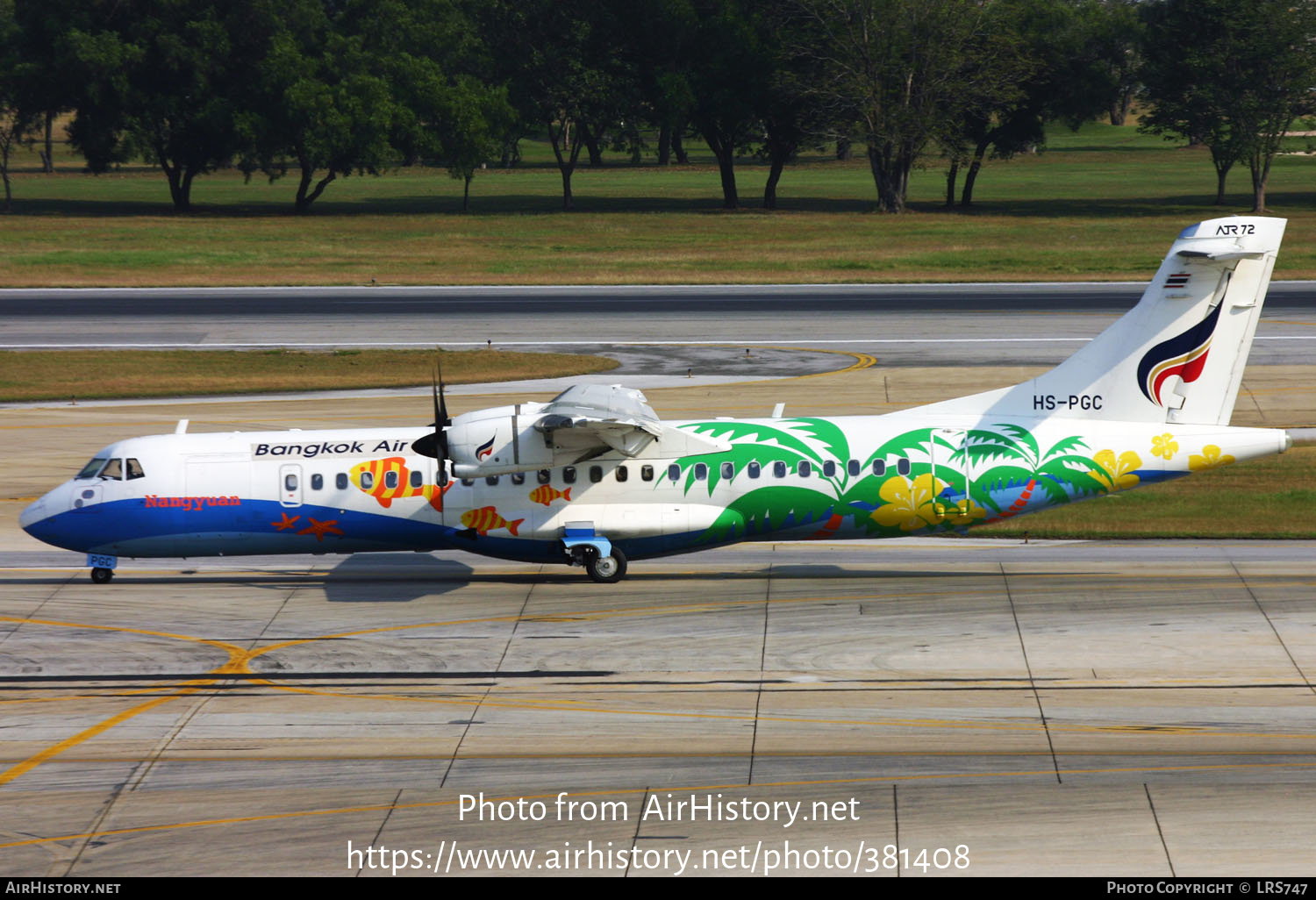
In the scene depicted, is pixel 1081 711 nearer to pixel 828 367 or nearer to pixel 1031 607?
pixel 1031 607

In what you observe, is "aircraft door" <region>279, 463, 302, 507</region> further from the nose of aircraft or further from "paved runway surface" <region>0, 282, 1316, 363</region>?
"paved runway surface" <region>0, 282, 1316, 363</region>

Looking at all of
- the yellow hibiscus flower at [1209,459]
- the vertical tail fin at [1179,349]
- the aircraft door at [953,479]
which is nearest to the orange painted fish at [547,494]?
the aircraft door at [953,479]

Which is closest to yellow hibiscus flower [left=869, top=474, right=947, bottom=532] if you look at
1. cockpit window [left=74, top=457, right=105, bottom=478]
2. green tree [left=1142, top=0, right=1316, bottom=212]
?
cockpit window [left=74, top=457, right=105, bottom=478]

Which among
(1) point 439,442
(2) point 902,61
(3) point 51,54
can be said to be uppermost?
(3) point 51,54

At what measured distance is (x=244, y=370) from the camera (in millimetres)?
49844

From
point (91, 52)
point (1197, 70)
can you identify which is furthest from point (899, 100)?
point (91, 52)

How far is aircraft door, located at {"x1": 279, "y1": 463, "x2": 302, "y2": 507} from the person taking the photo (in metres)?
26.5

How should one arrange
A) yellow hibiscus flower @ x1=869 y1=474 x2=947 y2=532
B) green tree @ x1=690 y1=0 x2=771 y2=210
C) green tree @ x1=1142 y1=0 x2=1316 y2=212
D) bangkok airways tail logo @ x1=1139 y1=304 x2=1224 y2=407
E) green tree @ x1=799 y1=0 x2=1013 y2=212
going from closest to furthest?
yellow hibiscus flower @ x1=869 y1=474 x2=947 y2=532 < bangkok airways tail logo @ x1=1139 y1=304 x2=1224 y2=407 < green tree @ x1=1142 y1=0 x2=1316 y2=212 < green tree @ x1=799 y1=0 x2=1013 y2=212 < green tree @ x1=690 y1=0 x2=771 y2=210

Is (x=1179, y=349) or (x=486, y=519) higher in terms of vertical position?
(x=1179, y=349)

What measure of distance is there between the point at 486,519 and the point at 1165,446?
13.4 meters

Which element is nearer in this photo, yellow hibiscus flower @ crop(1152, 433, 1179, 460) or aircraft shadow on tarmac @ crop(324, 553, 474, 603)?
yellow hibiscus flower @ crop(1152, 433, 1179, 460)

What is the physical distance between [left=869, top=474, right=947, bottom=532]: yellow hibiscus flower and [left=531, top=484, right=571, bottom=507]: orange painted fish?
19.9ft

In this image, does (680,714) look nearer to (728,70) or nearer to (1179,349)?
(1179,349)

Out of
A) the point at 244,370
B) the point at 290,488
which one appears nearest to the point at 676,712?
the point at 290,488
